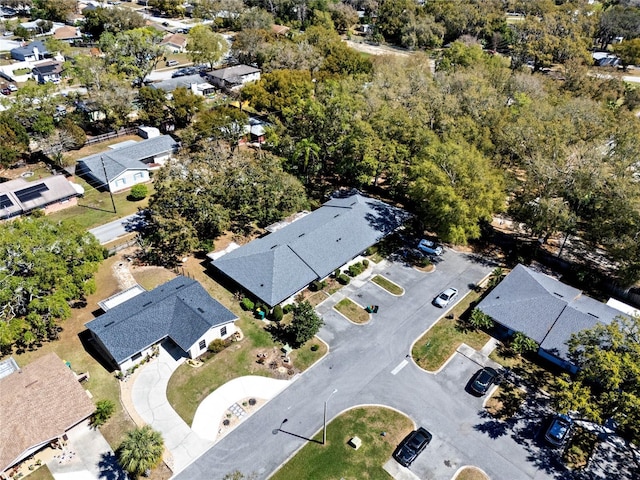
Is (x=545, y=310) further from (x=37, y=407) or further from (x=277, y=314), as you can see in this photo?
(x=37, y=407)

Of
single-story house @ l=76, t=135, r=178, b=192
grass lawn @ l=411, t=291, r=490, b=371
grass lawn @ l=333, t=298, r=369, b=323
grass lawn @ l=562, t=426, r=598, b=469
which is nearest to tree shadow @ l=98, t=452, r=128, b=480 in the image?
grass lawn @ l=333, t=298, r=369, b=323

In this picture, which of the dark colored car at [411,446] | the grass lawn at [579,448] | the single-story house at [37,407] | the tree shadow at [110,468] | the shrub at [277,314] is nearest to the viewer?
the single-story house at [37,407]

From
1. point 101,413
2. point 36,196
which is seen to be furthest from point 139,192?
point 101,413

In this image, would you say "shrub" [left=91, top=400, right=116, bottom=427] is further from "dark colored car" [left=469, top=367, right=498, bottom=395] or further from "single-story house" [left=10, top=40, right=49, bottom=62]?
"single-story house" [left=10, top=40, right=49, bottom=62]

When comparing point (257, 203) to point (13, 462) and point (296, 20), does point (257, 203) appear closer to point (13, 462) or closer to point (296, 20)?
point (13, 462)

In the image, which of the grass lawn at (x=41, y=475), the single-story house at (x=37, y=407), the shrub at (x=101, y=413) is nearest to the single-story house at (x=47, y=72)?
the single-story house at (x=37, y=407)

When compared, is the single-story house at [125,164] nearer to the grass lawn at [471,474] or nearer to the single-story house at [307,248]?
the single-story house at [307,248]

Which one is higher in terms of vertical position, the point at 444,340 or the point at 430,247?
the point at 430,247
